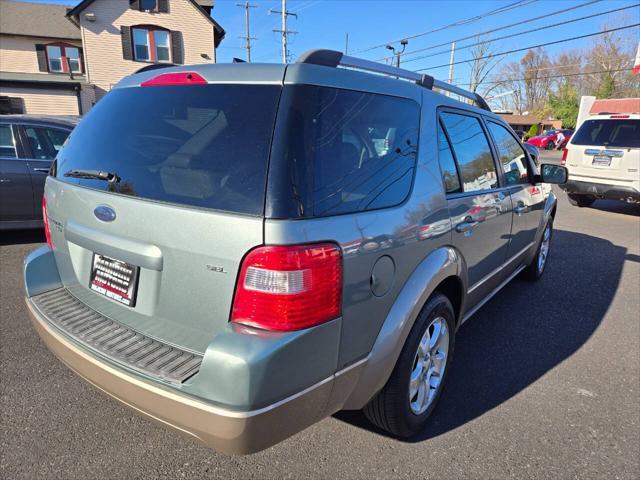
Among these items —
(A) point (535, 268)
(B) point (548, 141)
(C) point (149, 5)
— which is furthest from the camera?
(B) point (548, 141)

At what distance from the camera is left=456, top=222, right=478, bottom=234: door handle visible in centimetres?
257

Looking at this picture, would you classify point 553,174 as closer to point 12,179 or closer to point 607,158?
point 607,158

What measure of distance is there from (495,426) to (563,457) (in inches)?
14.3

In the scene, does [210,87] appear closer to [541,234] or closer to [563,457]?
[563,457]

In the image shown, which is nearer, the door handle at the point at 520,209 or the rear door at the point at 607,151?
the door handle at the point at 520,209

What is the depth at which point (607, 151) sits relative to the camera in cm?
858

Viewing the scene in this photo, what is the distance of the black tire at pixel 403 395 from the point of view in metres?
2.18

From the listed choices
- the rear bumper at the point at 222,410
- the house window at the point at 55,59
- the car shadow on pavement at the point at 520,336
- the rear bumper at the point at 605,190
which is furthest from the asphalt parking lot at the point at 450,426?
the house window at the point at 55,59

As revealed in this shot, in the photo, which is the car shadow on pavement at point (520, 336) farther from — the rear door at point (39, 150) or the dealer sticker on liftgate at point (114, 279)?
the rear door at point (39, 150)

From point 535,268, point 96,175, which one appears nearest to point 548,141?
point 535,268

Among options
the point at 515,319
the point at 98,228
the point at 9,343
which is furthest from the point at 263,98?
the point at 515,319

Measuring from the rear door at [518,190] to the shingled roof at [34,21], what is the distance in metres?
30.5

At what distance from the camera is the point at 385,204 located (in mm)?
1965

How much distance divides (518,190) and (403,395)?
7.51 ft
